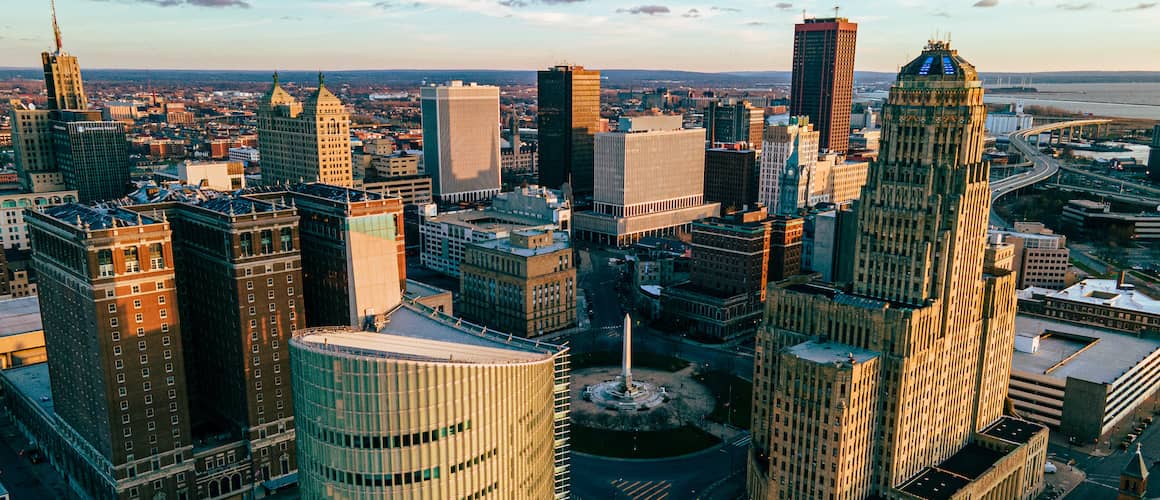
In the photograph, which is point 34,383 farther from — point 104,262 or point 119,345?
point 104,262

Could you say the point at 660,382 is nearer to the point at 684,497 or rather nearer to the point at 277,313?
the point at 684,497

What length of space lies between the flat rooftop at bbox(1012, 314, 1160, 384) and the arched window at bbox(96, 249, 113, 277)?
494 feet

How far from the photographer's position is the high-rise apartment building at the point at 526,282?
187375 mm

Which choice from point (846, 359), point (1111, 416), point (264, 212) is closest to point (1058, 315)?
point (1111, 416)

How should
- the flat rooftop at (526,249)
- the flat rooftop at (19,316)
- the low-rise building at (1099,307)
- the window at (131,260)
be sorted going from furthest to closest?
the flat rooftop at (526,249)
the low-rise building at (1099,307)
the flat rooftop at (19,316)
the window at (131,260)

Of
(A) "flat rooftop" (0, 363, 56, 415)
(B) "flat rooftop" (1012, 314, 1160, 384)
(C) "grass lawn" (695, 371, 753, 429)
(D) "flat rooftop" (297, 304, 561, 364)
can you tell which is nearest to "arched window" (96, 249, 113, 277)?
(A) "flat rooftop" (0, 363, 56, 415)

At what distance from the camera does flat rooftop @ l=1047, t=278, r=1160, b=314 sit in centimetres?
17412

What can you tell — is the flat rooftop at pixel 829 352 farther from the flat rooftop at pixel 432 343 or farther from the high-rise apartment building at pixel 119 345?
the high-rise apartment building at pixel 119 345

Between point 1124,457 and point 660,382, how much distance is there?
82.0 meters

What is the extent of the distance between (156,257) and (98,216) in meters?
9.75

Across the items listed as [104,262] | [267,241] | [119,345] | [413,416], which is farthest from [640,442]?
[104,262]

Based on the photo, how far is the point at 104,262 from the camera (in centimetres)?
10138

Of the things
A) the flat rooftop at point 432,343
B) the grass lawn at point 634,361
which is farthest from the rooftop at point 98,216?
the grass lawn at point 634,361

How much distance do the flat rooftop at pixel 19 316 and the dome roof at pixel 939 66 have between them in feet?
525
